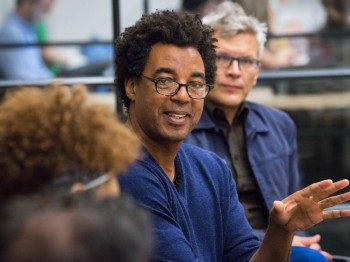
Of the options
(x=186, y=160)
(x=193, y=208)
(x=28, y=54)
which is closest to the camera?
(x=193, y=208)

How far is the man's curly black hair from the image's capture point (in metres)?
2.74

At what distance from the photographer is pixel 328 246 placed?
483 centimetres

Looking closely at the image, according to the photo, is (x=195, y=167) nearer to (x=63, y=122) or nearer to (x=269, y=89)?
(x=63, y=122)

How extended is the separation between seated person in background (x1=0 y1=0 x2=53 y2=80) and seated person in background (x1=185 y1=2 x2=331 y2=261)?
2.41 m

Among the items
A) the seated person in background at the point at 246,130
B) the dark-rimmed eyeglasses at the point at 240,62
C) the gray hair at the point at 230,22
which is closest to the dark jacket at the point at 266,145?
the seated person in background at the point at 246,130

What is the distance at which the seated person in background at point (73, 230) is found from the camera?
4.10 feet

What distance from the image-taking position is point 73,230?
4.19 feet

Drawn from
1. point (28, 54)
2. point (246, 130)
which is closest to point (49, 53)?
point (28, 54)

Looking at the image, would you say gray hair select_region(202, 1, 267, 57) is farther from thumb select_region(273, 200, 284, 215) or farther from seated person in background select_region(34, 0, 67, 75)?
seated person in background select_region(34, 0, 67, 75)

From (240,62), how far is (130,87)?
109cm

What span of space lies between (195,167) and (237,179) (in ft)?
2.57

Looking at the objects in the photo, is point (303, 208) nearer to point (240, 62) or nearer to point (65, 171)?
point (65, 171)

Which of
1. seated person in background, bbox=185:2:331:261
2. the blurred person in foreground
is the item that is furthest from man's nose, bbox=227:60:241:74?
the blurred person in foreground

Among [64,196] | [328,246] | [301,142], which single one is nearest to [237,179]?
[328,246]
